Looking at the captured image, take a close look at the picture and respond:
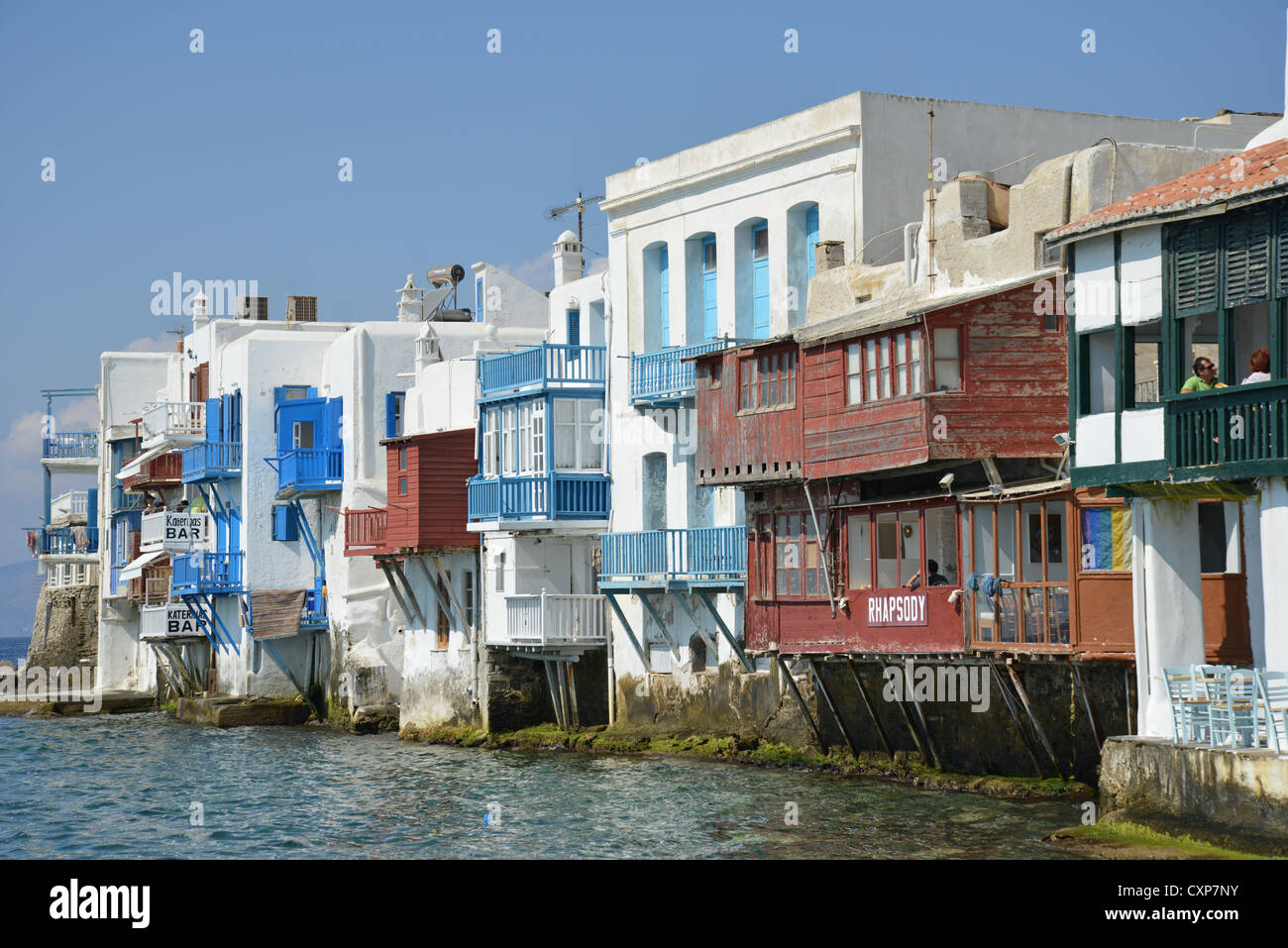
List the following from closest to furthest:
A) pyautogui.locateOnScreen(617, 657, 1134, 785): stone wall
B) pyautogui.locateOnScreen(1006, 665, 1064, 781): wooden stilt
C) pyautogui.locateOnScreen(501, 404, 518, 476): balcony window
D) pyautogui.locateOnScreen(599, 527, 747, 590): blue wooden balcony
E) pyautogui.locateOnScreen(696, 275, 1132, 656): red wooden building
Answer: pyautogui.locateOnScreen(696, 275, 1132, 656): red wooden building < pyautogui.locateOnScreen(617, 657, 1134, 785): stone wall < pyautogui.locateOnScreen(1006, 665, 1064, 781): wooden stilt < pyautogui.locateOnScreen(599, 527, 747, 590): blue wooden balcony < pyautogui.locateOnScreen(501, 404, 518, 476): balcony window

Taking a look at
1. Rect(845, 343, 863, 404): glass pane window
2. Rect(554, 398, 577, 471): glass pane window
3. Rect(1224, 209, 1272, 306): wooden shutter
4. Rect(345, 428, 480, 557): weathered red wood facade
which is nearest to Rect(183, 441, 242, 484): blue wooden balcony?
Rect(345, 428, 480, 557): weathered red wood facade

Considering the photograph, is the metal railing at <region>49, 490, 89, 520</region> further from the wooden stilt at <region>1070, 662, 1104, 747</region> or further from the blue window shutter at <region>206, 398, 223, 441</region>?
the wooden stilt at <region>1070, 662, 1104, 747</region>

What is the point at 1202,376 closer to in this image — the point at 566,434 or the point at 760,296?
the point at 760,296

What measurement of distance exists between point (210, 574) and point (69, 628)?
20.9m

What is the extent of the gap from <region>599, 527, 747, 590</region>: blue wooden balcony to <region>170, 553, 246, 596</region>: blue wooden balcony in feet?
63.4

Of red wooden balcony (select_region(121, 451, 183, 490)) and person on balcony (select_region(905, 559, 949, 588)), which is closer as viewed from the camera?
person on balcony (select_region(905, 559, 949, 588))

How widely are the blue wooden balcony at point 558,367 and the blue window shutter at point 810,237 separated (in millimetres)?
6354

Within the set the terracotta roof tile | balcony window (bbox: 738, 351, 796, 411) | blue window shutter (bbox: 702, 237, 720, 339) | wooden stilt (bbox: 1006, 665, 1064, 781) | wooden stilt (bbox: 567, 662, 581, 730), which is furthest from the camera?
wooden stilt (bbox: 567, 662, 581, 730)

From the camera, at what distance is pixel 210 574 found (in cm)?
5775

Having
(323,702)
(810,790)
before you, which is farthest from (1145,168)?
(323,702)

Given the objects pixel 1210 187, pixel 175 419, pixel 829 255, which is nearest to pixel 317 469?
pixel 175 419

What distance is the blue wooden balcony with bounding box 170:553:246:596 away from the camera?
56938 mm

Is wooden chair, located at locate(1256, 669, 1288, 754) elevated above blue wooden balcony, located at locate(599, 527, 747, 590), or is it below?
below
